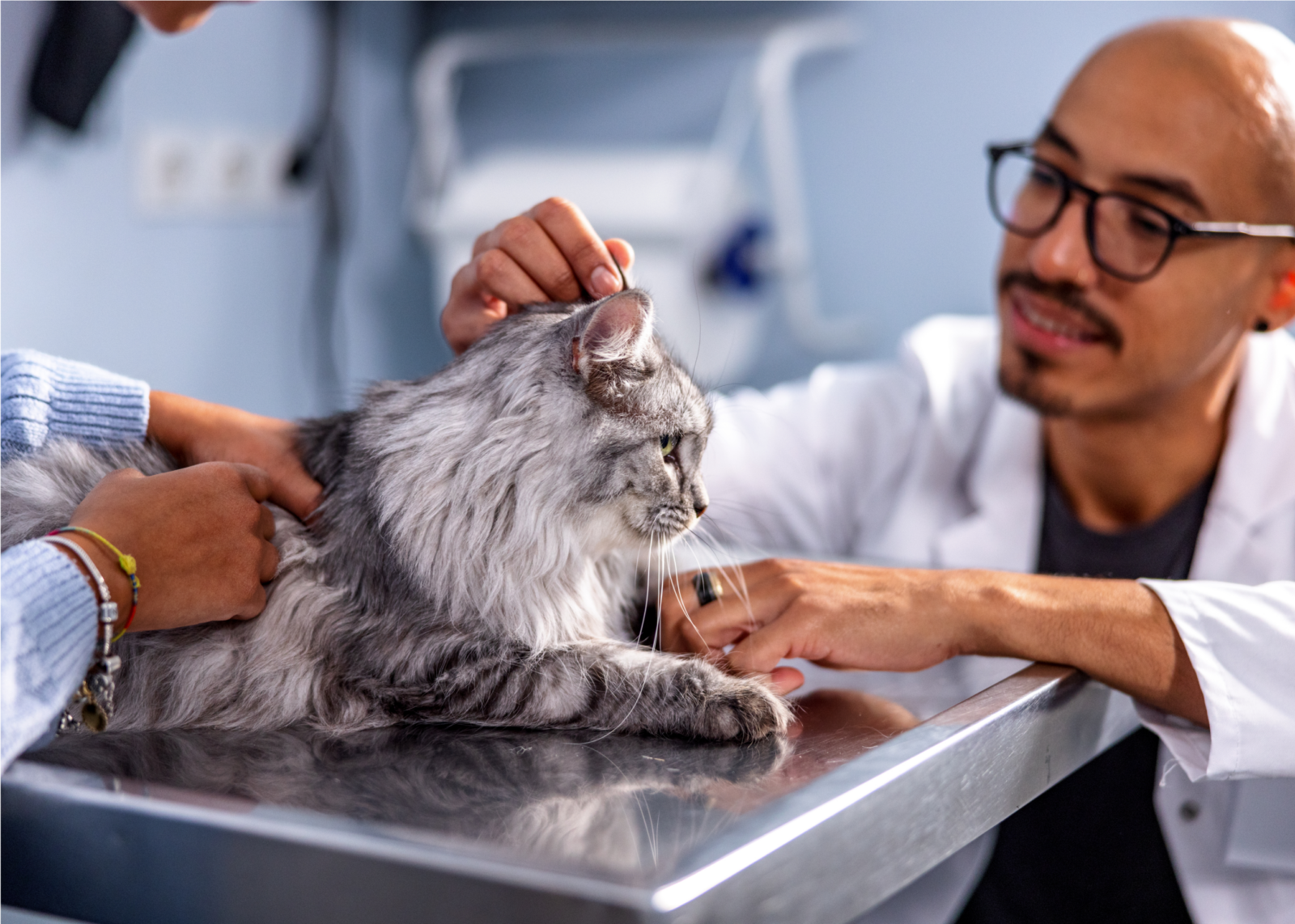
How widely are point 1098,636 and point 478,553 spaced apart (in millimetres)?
513

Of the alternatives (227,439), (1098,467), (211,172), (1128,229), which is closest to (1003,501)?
(1098,467)

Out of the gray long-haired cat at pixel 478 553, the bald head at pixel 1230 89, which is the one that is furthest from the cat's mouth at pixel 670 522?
the bald head at pixel 1230 89

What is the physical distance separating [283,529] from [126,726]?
0.59ft

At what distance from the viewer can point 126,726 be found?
78 cm

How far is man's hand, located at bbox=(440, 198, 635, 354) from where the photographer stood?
98 cm

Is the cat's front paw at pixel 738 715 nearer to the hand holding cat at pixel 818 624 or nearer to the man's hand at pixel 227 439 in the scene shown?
the hand holding cat at pixel 818 624

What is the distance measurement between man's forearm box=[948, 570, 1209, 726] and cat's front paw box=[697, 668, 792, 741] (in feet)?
0.79

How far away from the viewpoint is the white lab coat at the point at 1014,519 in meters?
0.92

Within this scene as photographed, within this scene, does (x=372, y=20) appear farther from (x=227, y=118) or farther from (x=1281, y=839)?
(x=1281, y=839)

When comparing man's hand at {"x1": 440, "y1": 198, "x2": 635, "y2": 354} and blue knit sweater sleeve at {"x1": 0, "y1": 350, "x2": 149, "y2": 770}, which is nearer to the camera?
blue knit sweater sleeve at {"x1": 0, "y1": 350, "x2": 149, "y2": 770}

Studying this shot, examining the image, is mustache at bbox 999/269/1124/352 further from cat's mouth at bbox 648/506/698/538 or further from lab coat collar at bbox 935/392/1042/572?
cat's mouth at bbox 648/506/698/538

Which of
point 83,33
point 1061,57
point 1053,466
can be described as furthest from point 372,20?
point 1053,466

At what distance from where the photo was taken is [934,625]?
36.3 inches

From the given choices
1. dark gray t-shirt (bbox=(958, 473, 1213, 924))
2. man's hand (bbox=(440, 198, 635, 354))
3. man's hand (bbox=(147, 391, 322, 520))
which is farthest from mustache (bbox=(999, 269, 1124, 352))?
man's hand (bbox=(147, 391, 322, 520))
